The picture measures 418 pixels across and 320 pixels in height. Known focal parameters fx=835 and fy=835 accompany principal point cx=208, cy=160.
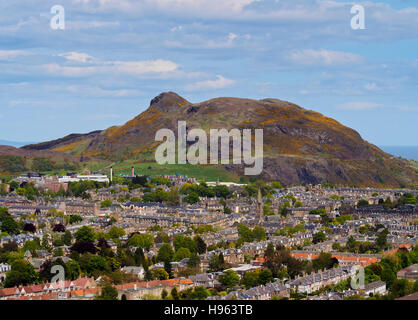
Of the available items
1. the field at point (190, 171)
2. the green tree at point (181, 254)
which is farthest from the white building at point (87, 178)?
the green tree at point (181, 254)

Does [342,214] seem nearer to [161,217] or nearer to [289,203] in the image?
[289,203]

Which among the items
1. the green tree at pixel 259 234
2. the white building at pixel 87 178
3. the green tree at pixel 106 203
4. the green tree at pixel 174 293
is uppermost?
the white building at pixel 87 178

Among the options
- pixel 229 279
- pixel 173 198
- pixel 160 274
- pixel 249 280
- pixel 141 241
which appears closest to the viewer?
pixel 249 280

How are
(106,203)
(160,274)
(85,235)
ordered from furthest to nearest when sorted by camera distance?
(106,203) < (85,235) < (160,274)

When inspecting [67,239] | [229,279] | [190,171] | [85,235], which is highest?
[190,171]

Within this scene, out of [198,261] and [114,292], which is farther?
[198,261]

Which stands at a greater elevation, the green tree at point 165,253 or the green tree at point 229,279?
the green tree at point 165,253

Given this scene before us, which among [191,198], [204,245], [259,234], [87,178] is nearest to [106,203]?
[191,198]

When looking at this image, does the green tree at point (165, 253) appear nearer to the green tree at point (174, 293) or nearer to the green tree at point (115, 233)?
the green tree at point (115, 233)

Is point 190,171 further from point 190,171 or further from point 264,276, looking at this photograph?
point 264,276
